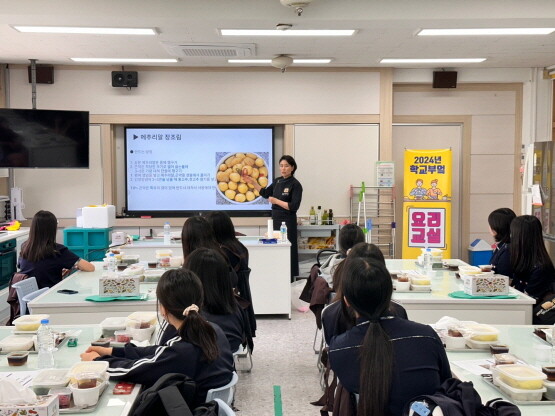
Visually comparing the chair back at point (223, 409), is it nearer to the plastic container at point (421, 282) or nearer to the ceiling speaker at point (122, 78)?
the plastic container at point (421, 282)

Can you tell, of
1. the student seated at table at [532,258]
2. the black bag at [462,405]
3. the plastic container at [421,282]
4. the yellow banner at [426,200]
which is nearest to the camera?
the black bag at [462,405]

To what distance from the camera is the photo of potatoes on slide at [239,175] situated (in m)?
8.60

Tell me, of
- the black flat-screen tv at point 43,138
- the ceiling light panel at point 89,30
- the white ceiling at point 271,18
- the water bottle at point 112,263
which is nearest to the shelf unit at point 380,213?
the white ceiling at point 271,18

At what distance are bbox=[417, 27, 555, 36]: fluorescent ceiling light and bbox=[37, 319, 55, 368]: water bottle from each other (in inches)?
177

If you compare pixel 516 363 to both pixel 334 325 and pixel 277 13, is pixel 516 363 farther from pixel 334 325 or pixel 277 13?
pixel 277 13

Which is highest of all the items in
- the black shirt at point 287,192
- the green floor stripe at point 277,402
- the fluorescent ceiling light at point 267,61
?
the fluorescent ceiling light at point 267,61

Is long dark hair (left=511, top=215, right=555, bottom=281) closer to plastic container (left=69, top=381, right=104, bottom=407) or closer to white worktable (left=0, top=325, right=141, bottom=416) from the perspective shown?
white worktable (left=0, top=325, right=141, bottom=416)

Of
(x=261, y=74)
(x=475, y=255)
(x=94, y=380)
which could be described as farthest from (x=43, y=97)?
(x=94, y=380)

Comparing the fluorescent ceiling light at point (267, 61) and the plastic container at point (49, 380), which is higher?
the fluorescent ceiling light at point (267, 61)

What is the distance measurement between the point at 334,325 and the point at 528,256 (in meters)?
2.23

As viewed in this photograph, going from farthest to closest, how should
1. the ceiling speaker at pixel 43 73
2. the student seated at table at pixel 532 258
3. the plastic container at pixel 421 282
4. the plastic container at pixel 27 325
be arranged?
the ceiling speaker at pixel 43 73
the student seated at table at pixel 532 258
the plastic container at pixel 421 282
the plastic container at pixel 27 325

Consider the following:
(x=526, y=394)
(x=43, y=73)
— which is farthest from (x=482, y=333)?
(x=43, y=73)

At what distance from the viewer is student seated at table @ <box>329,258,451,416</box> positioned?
226 cm

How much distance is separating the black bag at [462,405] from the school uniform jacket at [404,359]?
10.3 inches
